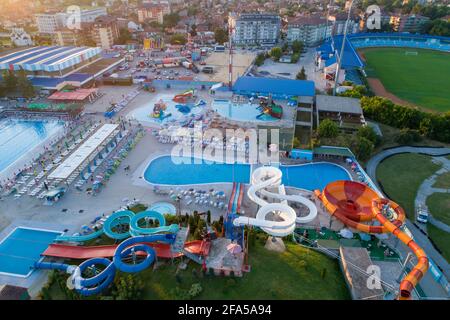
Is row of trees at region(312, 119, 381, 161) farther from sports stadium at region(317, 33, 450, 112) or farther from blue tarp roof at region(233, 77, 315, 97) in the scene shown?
sports stadium at region(317, 33, 450, 112)

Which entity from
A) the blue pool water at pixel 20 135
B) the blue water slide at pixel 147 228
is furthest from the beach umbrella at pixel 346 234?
the blue pool water at pixel 20 135

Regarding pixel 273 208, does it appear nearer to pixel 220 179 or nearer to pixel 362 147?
pixel 220 179

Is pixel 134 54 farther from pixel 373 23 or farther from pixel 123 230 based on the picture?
pixel 373 23

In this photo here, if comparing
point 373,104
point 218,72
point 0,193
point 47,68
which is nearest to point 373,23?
point 218,72

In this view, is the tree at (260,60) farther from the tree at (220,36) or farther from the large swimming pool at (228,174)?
the large swimming pool at (228,174)

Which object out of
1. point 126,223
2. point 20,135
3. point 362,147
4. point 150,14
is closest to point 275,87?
point 362,147

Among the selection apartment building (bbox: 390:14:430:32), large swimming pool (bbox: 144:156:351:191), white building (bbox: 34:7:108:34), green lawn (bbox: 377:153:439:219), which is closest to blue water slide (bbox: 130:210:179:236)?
large swimming pool (bbox: 144:156:351:191)
